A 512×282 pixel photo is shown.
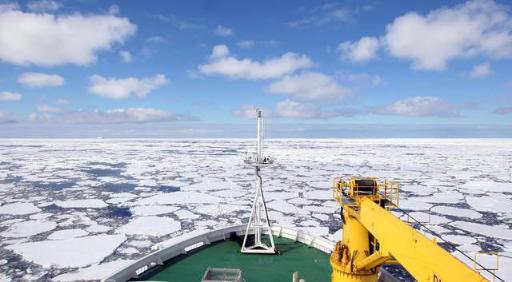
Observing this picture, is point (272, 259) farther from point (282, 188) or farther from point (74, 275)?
point (282, 188)

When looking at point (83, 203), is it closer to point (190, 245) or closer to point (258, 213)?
point (190, 245)

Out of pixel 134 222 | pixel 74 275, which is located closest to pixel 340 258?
pixel 74 275

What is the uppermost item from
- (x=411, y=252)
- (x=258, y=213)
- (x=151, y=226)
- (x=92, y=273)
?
(x=411, y=252)

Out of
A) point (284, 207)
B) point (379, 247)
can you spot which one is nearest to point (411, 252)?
point (379, 247)

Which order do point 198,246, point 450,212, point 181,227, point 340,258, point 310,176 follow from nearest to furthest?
1. point 340,258
2. point 198,246
3. point 181,227
4. point 450,212
5. point 310,176

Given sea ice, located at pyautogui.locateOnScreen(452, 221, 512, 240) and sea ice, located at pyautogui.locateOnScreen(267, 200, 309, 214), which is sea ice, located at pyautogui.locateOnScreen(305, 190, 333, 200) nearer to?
sea ice, located at pyautogui.locateOnScreen(267, 200, 309, 214)
